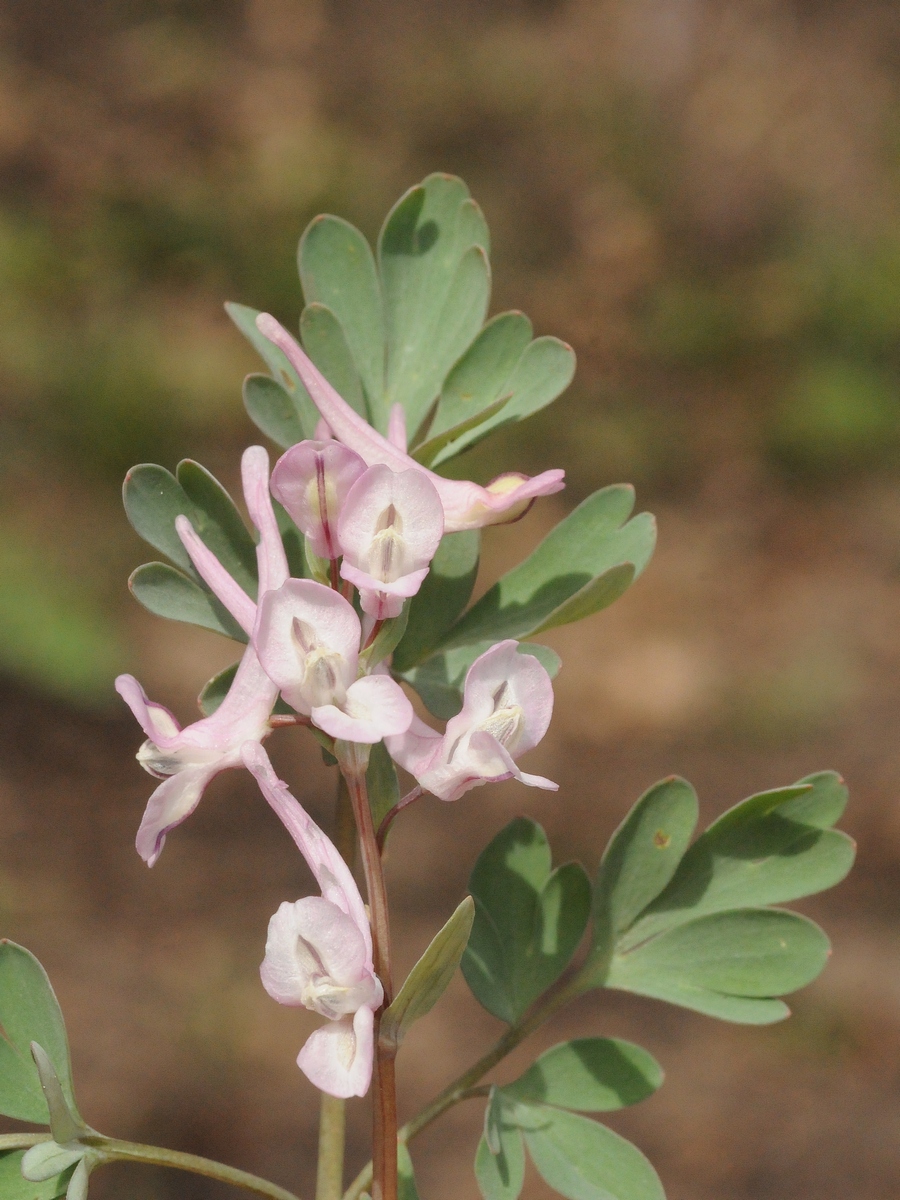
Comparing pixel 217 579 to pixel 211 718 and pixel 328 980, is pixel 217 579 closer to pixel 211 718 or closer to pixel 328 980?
pixel 211 718

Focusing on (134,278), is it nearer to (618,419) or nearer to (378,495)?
(618,419)

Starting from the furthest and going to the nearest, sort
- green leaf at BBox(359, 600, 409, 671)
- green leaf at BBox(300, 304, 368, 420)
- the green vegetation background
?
1. the green vegetation background
2. green leaf at BBox(300, 304, 368, 420)
3. green leaf at BBox(359, 600, 409, 671)

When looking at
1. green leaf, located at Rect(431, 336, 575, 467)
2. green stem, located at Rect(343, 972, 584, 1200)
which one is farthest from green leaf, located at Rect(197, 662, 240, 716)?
green stem, located at Rect(343, 972, 584, 1200)

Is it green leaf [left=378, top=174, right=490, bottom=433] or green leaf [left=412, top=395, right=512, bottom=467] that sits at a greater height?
green leaf [left=378, top=174, right=490, bottom=433]

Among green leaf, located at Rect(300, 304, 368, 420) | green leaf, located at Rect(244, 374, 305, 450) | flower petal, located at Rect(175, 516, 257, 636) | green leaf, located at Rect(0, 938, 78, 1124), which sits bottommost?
green leaf, located at Rect(0, 938, 78, 1124)

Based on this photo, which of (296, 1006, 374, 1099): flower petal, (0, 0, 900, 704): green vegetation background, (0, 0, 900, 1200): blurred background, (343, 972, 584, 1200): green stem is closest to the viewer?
(296, 1006, 374, 1099): flower petal

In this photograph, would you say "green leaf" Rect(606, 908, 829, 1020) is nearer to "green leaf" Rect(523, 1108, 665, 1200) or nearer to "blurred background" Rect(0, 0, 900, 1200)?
"green leaf" Rect(523, 1108, 665, 1200)

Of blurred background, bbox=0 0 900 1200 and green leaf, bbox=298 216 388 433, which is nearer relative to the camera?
green leaf, bbox=298 216 388 433

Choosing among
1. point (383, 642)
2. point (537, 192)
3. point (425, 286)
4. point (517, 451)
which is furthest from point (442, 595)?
point (537, 192)
